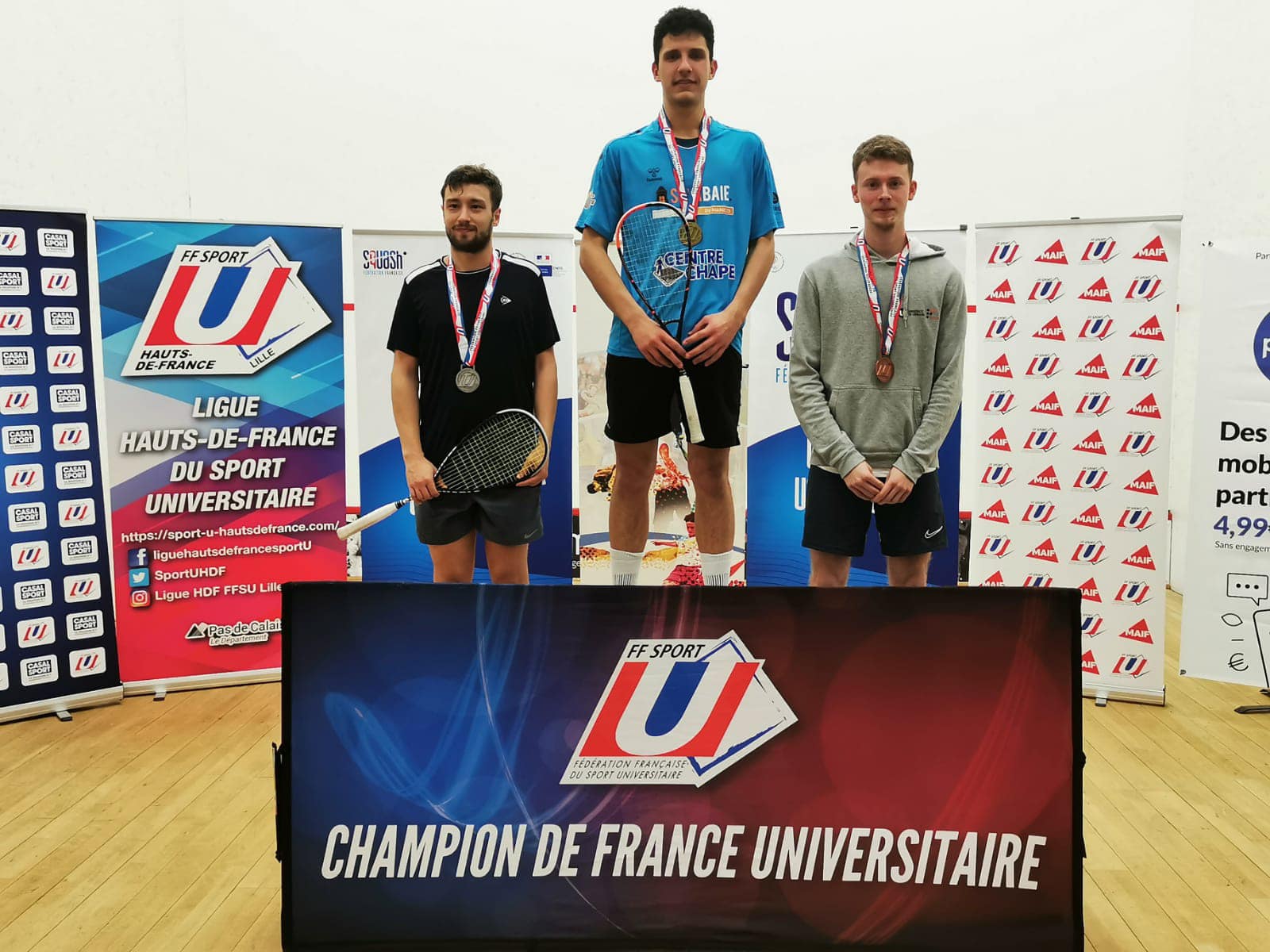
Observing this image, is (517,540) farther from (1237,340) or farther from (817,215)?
(817,215)

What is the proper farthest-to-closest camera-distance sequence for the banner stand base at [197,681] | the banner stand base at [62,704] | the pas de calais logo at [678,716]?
the banner stand base at [197,681] < the banner stand base at [62,704] < the pas de calais logo at [678,716]

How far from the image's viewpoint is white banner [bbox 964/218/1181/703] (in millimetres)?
3896

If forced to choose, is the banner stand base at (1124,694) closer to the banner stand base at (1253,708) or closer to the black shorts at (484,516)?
the banner stand base at (1253,708)

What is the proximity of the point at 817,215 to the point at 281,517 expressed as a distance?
376 centimetres

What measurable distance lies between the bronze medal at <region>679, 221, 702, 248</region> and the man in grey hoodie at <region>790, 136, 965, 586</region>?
1.29ft

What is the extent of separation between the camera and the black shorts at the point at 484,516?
3309 millimetres

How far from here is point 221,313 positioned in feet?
13.3

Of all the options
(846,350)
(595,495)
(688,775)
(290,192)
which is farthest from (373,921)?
(290,192)

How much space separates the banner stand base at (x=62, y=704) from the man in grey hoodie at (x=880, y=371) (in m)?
2.93

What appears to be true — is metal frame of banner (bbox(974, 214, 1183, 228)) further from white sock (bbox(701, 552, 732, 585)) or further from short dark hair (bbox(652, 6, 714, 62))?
white sock (bbox(701, 552, 732, 585))

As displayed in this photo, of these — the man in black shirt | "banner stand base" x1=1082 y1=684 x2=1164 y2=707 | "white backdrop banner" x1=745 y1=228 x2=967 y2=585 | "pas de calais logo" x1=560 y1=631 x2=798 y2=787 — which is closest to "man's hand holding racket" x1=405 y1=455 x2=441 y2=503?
the man in black shirt

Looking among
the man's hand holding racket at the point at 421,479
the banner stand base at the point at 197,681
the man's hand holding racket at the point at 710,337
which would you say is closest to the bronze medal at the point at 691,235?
the man's hand holding racket at the point at 710,337

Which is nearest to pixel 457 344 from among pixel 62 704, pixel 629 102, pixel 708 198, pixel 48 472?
pixel 708 198

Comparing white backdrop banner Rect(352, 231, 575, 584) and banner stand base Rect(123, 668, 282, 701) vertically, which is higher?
white backdrop banner Rect(352, 231, 575, 584)
